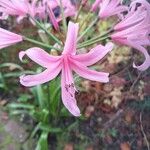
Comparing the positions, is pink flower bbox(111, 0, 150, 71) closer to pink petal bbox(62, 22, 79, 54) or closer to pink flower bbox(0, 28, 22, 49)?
pink petal bbox(62, 22, 79, 54)

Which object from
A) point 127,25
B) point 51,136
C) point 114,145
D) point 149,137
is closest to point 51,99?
point 51,136

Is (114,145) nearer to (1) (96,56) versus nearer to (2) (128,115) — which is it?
(2) (128,115)

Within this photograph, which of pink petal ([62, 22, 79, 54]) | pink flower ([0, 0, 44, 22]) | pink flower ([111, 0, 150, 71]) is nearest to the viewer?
pink petal ([62, 22, 79, 54])

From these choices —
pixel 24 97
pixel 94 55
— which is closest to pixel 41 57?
pixel 94 55

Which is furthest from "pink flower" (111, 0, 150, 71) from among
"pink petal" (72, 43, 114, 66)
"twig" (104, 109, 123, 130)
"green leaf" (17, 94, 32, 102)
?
"green leaf" (17, 94, 32, 102)

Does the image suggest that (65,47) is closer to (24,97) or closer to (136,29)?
(136,29)
